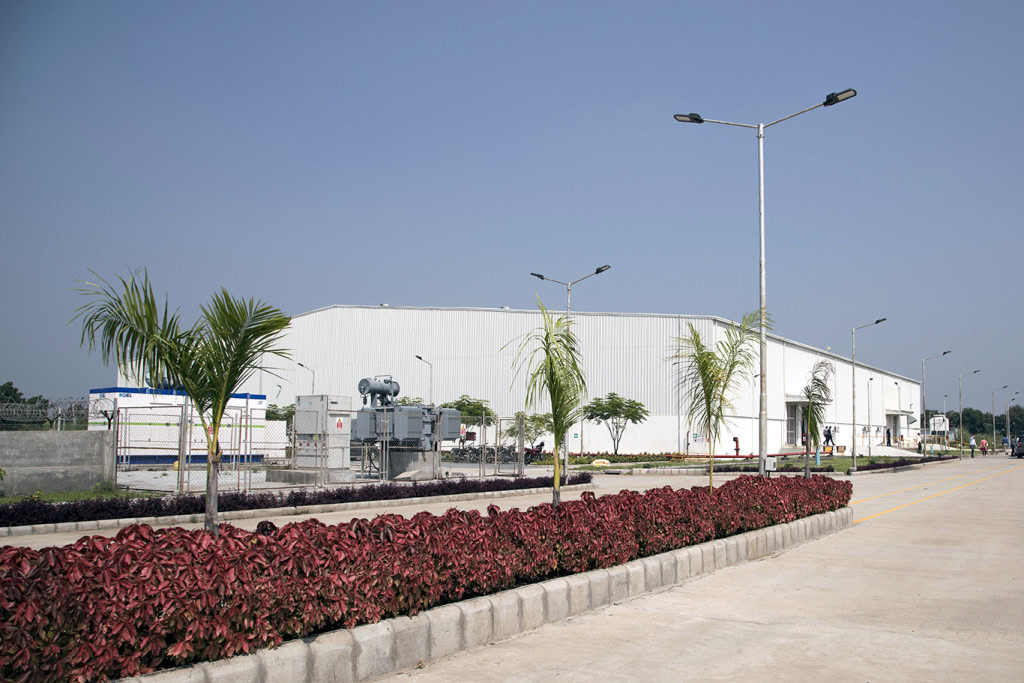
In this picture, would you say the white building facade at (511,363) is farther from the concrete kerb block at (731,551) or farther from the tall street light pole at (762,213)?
the concrete kerb block at (731,551)

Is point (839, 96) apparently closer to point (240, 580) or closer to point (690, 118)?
point (690, 118)

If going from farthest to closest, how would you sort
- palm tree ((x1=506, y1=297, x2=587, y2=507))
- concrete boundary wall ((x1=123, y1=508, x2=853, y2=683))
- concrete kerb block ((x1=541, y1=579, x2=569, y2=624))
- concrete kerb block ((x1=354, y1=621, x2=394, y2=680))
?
palm tree ((x1=506, y1=297, x2=587, y2=507)) < concrete kerb block ((x1=541, y1=579, x2=569, y2=624)) < concrete kerb block ((x1=354, y1=621, x2=394, y2=680)) < concrete boundary wall ((x1=123, y1=508, x2=853, y2=683))

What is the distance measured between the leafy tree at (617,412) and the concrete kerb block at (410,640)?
55.3 meters

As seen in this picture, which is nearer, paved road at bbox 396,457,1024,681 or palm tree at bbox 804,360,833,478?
paved road at bbox 396,457,1024,681

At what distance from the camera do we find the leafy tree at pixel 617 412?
61.9 meters

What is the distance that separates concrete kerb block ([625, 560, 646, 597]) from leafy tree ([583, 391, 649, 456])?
172 ft

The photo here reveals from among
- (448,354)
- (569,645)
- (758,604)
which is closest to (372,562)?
(569,645)

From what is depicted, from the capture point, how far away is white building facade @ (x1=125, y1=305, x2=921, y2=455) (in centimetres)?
6250

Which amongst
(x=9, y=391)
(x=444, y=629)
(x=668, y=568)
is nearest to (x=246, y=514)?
(x=668, y=568)

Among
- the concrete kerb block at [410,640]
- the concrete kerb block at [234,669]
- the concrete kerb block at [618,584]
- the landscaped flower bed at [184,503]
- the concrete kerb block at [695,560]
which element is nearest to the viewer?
the concrete kerb block at [234,669]

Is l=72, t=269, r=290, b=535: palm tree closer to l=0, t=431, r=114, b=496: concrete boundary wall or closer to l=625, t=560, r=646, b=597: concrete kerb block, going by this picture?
l=625, t=560, r=646, b=597: concrete kerb block

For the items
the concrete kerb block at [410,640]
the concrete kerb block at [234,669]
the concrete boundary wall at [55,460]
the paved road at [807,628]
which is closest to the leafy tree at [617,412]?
the concrete boundary wall at [55,460]

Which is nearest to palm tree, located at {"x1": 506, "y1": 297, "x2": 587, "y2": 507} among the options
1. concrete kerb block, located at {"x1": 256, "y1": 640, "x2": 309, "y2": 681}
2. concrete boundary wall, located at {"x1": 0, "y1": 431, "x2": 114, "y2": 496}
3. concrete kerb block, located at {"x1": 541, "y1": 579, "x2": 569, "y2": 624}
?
concrete kerb block, located at {"x1": 541, "y1": 579, "x2": 569, "y2": 624}

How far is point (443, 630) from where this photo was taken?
6688mm
